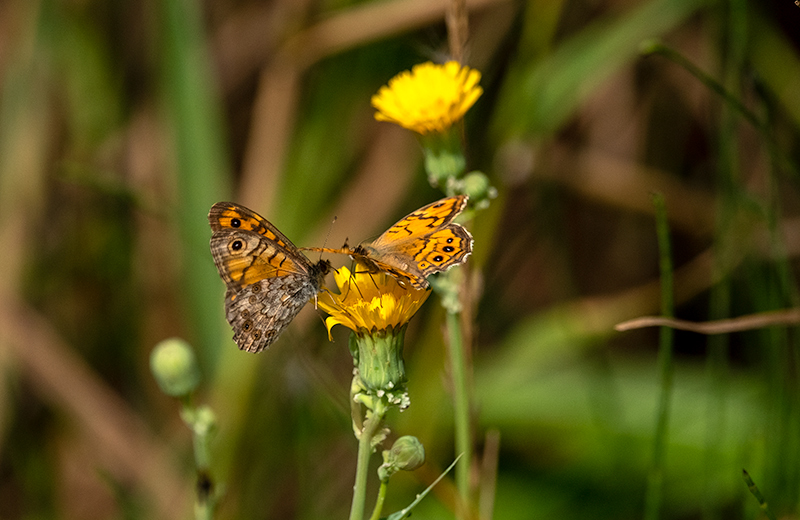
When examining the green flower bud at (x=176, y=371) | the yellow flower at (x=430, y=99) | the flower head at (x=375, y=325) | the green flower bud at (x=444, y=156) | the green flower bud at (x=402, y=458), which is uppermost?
the yellow flower at (x=430, y=99)

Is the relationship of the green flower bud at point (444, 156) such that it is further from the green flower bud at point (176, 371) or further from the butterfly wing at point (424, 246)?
the green flower bud at point (176, 371)

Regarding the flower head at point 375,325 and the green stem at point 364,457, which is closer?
the green stem at point 364,457

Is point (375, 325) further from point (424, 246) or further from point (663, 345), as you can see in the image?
point (663, 345)

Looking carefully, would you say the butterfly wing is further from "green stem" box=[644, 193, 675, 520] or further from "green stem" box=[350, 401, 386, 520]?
"green stem" box=[644, 193, 675, 520]

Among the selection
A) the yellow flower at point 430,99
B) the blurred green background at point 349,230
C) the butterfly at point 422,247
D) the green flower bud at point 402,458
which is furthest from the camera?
the blurred green background at point 349,230

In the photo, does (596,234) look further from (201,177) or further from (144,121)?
(144,121)

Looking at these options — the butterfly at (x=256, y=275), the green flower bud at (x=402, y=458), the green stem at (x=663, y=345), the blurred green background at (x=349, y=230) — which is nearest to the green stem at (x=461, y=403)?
the green flower bud at (x=402, y=458)

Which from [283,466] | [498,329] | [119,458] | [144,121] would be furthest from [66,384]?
[498,329]

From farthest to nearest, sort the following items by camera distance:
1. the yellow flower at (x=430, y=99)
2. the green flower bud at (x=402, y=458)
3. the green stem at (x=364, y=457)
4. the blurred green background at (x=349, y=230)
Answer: the blurred green background at (x=349, y=230)
the yellow flower at (x=430, y=99)
the green flower bud at (x=402, y=458)
the green stem at (x=364, y=457)

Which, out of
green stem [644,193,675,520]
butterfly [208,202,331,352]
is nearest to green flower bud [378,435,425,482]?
butterfly [208,202,331,352]
